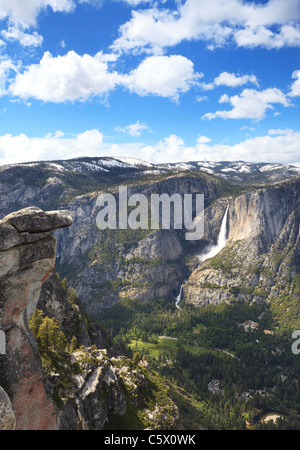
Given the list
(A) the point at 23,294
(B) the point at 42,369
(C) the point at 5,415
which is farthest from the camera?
(B) the point at 42,369

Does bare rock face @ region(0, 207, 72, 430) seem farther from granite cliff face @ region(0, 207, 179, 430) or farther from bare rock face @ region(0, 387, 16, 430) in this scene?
bare rock face @ region(0, 387, 16, 430)

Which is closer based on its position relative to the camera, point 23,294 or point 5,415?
point 5,415

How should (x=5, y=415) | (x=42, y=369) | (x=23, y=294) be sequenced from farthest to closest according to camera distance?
(x=42, y=369) → (x=23, y=294) → (x=5, y=415)

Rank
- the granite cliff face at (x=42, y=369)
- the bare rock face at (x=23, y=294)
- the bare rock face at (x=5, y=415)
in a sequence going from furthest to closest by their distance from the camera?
the granite cliff face at (x=42, y=369)
the bare rock face at (x=23, y=294)
the bare rock face at (x=5, y=415)

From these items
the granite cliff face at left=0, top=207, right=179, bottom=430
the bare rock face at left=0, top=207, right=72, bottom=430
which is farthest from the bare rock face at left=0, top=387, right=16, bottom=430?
the bare rock face at left=0, top=207, right=72, bottom=430

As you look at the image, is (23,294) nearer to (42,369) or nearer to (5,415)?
(42,369)

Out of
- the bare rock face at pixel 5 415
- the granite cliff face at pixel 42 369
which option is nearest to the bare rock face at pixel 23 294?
the granite cliff face at pixel 42 369

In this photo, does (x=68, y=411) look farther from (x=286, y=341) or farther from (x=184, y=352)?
(x=286, y=341)

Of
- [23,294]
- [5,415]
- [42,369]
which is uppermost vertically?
[23,294]

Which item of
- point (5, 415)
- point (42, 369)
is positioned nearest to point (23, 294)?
point (42, 369)

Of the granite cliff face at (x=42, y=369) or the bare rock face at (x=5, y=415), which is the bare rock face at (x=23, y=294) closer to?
the granite cliff face at (x=42, y=369)
